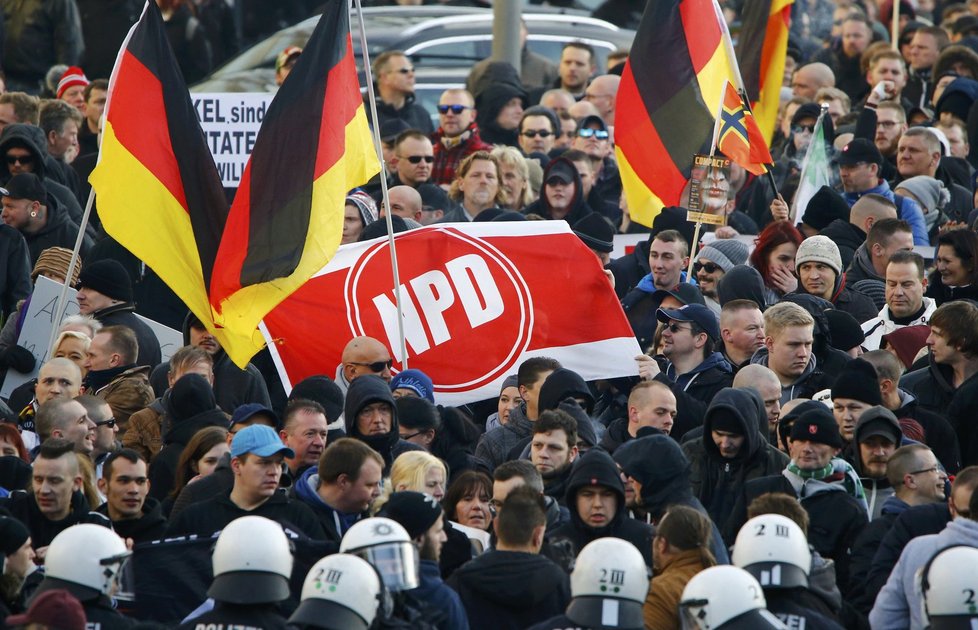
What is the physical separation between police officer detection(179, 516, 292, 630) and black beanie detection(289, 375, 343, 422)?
10.7 feet

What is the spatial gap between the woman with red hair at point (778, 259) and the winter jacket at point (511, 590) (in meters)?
5.00

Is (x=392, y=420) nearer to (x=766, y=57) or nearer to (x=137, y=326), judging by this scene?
(x=137, y=326)

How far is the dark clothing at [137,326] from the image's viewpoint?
11.8m

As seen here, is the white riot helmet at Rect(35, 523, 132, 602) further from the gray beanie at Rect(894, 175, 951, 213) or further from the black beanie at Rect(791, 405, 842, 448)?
the gray beanie at Rect(894, 175, 951, 213)

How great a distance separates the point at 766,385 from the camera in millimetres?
10039

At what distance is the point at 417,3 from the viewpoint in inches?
921

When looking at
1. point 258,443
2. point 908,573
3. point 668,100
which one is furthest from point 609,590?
point 668,100

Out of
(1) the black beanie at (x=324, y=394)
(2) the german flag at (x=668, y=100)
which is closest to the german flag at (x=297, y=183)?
(1) the black beanie at (x=324, y=394)

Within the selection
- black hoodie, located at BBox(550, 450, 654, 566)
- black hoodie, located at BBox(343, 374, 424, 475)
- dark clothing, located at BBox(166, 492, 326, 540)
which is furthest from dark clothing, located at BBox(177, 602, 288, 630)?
black hoodie, located at BBox(343, 374, 424, 475)

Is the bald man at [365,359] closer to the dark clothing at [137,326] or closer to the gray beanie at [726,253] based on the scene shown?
the dark clothing at [137,326]

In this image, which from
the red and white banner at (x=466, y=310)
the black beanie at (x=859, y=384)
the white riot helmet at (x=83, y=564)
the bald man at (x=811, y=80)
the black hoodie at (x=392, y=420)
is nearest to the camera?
the white riot helmet at (x=83, y=564)

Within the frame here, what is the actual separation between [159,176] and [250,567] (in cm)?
420

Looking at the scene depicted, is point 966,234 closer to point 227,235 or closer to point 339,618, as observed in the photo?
point 227,235

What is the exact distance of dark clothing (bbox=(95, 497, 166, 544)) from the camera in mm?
8773
